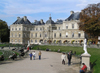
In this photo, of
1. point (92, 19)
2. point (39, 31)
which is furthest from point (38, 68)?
point (39, 31)

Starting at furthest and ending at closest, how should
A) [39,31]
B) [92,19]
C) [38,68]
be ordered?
Answer: [39,31], [92,19], [38,68]

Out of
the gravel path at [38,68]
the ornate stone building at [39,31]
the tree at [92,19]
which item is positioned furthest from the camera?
the ornate stone building at [39,31]

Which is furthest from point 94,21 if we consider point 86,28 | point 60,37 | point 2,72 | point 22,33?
point 22,33

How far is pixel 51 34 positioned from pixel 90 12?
90.1ft

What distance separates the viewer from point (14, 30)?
68125mm

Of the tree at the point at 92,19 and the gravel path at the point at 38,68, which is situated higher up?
the tree at the point at 92,19

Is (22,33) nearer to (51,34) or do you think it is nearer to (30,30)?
(30,30)

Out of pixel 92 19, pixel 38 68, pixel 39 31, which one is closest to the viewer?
pixel 38 68

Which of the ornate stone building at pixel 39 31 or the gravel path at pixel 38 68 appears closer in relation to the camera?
the gravel path at pixel 38 68

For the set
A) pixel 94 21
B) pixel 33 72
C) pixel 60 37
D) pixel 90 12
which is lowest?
pixel 33 72

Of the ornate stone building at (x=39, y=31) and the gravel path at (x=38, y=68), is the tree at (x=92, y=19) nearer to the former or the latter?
the ornate stone building at (x=39, y=31)

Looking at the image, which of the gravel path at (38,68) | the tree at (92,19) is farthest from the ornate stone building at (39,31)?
the gravel path at (38,68)

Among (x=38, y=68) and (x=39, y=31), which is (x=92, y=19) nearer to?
(x=38, y=68)

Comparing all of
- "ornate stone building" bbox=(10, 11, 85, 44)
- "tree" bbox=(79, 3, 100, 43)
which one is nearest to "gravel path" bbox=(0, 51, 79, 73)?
"tree" bbox=(79, 3, 100, 43)
